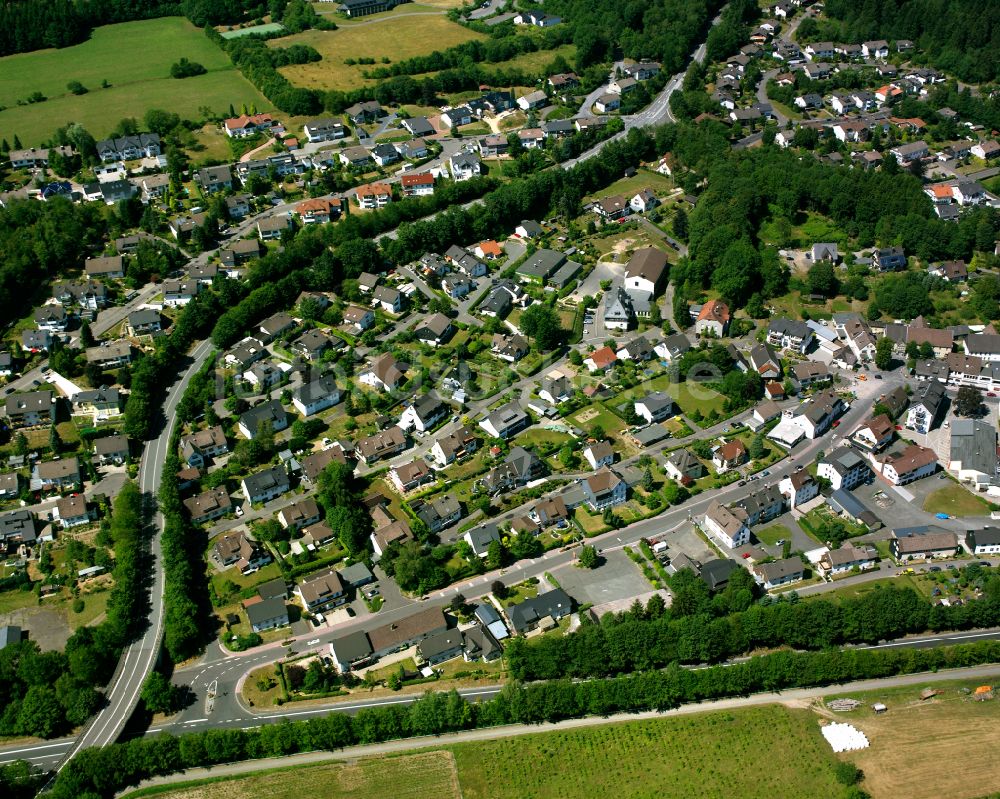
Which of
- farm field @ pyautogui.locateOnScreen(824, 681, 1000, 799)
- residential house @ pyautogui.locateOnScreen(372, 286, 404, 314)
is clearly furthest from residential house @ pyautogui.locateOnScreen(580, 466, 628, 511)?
residential house @ pyautogui.locateOnScreen(372, 286, 404, 314)

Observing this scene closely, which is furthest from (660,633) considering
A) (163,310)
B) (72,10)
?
(72,10)

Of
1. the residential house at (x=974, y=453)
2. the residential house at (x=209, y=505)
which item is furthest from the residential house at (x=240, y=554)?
the residential house at (x=974, y=453)

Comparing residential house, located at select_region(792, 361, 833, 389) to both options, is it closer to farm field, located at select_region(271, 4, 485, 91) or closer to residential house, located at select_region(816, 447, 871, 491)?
residential house, located at select_region(816, 447, 871, 491)

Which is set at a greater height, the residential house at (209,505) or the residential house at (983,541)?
the residential house at (209,505)

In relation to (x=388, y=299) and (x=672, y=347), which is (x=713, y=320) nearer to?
(x=672, y=347)

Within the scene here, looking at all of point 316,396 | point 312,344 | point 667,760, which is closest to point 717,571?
point 667,760

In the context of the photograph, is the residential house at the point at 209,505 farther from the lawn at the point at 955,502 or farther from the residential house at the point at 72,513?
the lawn at the point at 955,502
